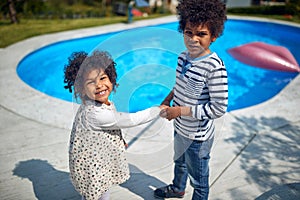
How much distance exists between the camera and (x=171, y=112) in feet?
6.28

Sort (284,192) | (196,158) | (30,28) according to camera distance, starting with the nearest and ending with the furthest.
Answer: (196,158) < (284,192) < (30,28)

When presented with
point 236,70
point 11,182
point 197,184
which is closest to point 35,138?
point 11,182

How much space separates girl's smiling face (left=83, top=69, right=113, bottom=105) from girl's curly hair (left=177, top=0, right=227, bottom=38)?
655mm

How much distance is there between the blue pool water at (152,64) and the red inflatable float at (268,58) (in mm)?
147

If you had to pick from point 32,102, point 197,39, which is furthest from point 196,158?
point 32,102

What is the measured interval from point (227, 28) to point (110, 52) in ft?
37.8

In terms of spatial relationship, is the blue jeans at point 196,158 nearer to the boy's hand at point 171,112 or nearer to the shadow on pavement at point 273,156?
the boy's hand at point 171,112

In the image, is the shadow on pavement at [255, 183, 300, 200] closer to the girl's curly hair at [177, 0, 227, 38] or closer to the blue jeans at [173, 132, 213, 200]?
the blue jeans at [173, 132, 213, 200]

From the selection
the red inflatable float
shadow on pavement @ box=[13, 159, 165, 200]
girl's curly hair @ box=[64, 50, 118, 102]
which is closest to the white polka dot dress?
girl's curly hair @ box=[64, 50, 118, 102]

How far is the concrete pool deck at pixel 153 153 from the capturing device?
8.78 ft

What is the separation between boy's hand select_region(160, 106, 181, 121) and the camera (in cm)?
190

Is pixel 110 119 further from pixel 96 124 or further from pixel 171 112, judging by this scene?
pixel 171 112

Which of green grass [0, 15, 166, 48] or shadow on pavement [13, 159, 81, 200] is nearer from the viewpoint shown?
shadow on pavement [13, 159, 81, 200]

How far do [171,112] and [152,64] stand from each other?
0.52 meters
